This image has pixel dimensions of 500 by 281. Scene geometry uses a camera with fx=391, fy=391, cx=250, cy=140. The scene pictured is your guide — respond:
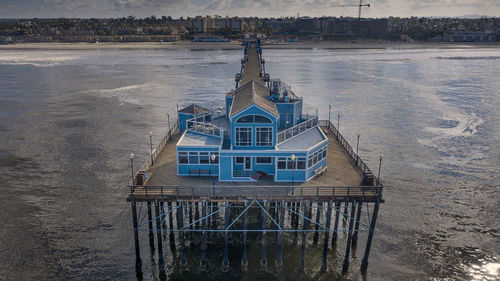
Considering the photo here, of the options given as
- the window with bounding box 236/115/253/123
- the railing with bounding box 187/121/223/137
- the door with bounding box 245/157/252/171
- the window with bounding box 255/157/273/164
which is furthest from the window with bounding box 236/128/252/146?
the railing with bounding box 187/121/223/137

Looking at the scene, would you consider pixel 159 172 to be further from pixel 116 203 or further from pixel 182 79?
pixel 182 79

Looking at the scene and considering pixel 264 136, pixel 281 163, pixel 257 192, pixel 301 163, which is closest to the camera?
pixel 257 192

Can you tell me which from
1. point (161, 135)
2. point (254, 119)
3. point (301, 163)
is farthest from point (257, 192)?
point (161, 135)

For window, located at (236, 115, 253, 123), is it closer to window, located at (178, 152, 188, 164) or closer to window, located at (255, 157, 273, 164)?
window, located at (255, 157, 273, 164)

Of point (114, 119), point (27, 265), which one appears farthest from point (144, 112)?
point (27, 265)

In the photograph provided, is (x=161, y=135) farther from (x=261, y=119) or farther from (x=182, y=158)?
(x=261, y=119)
